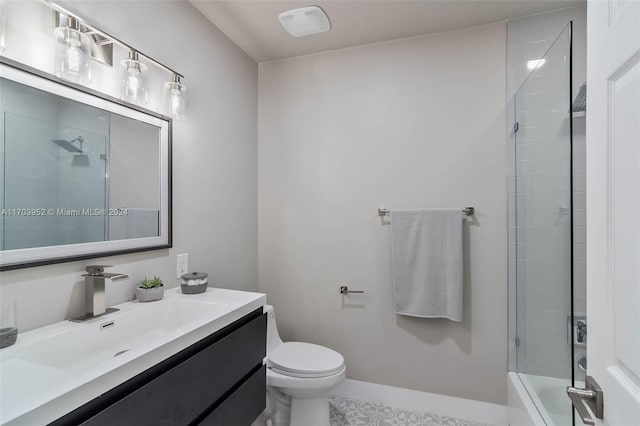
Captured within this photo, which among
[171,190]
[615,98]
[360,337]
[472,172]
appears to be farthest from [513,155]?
[171,190]

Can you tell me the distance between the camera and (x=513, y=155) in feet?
6.09

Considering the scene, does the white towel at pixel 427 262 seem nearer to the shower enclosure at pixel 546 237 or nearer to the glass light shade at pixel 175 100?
the shower enclosure at pixel 546 237

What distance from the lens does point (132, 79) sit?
131cm

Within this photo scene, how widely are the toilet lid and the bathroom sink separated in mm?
512

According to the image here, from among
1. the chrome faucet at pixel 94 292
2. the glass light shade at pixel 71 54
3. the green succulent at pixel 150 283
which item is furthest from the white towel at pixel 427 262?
the glass light shade at pixel 71 54

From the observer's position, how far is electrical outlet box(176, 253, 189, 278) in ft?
5.31

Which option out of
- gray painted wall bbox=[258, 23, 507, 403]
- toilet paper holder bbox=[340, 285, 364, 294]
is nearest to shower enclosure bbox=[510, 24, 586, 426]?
gray painted wall bbox=[258, 23, 507, 403]

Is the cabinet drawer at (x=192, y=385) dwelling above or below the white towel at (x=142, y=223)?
below

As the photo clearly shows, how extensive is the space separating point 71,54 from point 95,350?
1.02 metres

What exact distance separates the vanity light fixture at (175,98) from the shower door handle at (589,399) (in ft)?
5.78

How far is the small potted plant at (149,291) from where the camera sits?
1328mm

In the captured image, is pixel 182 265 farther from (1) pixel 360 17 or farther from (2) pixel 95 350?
(1) pixel 360 17

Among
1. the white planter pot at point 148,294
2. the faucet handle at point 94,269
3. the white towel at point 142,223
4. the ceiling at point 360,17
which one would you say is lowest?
the white planter pot at point 148,294

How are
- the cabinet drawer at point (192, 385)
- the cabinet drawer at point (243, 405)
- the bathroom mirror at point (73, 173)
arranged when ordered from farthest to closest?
the cabinet drawer at point (243, 405), the bathroom mirror at point (73, 173), the cabinet drawer at point (192, 385)
